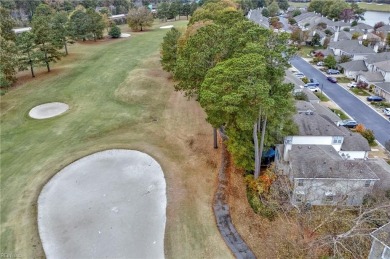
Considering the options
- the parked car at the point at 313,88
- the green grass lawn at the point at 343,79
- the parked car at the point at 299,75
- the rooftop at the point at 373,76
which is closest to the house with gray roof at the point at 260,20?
the parked car at the point at 299,75

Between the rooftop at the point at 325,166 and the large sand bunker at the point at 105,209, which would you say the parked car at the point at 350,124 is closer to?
the rooftop at the point at 325,166

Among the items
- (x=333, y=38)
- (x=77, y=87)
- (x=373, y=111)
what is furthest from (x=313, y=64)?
(x=77, y=87)

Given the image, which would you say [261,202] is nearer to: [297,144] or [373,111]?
[297,144]

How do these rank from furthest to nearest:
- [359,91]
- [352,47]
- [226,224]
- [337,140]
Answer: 1. [352,47]
2. [359,91]
3. [337,140]
4. [226,224]

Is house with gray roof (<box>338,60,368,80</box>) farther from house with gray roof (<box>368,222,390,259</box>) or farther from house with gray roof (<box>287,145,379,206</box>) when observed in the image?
house with gray roof (<box>368,222,390,259</box>)

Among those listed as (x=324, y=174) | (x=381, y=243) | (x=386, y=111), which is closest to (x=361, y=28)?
(x=386, y=111)

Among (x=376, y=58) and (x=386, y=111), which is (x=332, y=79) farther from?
(x=386, y=111)
